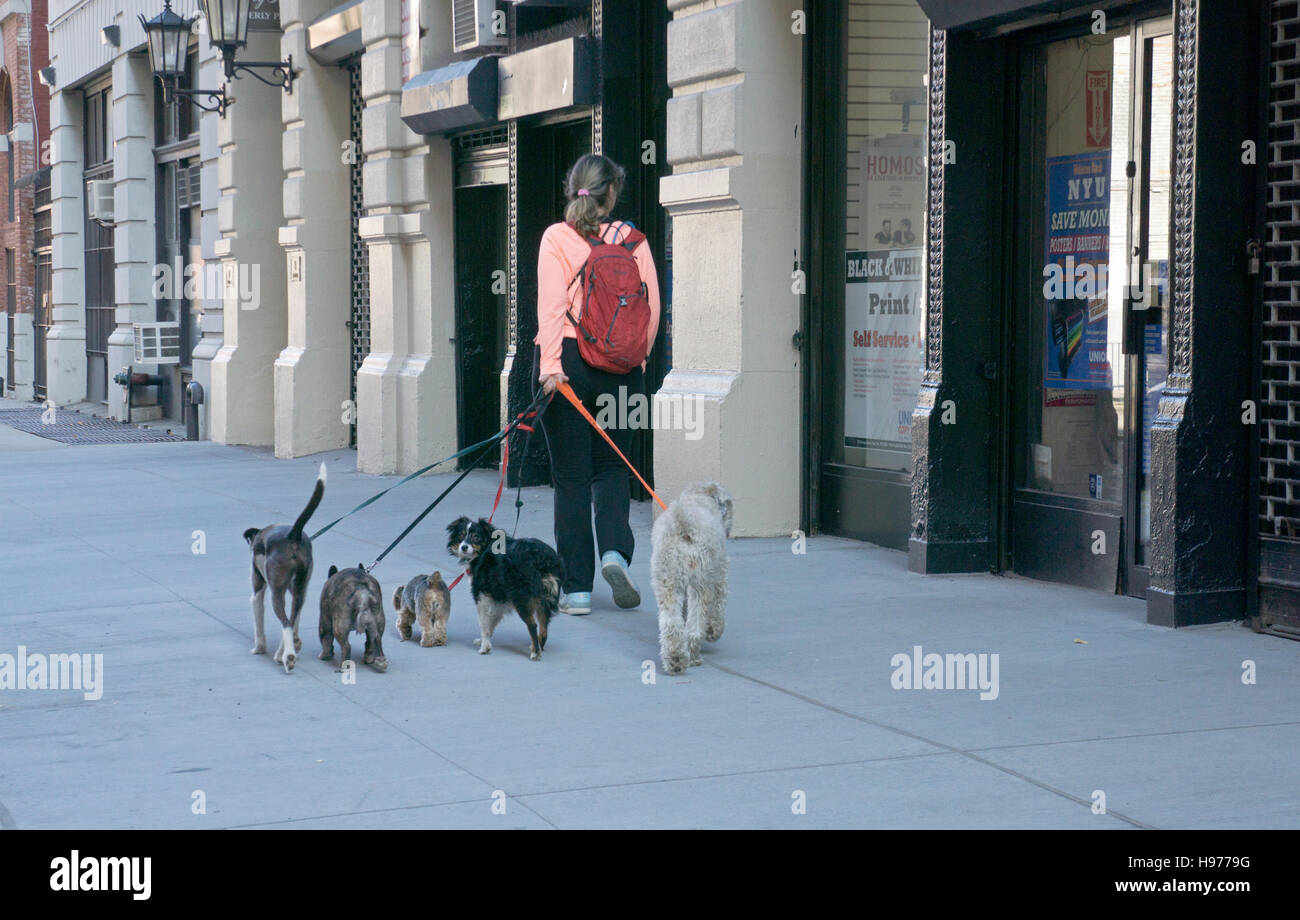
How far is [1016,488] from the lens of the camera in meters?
8.89

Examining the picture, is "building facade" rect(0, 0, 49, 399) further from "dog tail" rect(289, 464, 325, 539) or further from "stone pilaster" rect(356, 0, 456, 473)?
"dog tail" rect(289, 464, 325, 539)

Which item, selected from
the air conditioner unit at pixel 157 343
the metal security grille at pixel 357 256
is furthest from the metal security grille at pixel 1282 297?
the air conditioner unit at pixel 157 343

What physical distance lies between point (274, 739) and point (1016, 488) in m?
4.68

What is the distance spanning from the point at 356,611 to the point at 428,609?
58 centimetres

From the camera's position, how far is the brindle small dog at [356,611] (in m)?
6.71

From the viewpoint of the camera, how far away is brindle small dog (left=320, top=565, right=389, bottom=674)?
22.0 feet

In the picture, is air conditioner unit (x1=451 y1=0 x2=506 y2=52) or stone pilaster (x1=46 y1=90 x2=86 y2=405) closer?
air conditioner unit (x1=451 y1=0 x2=506 y2=52)

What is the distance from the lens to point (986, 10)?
8.23 metres

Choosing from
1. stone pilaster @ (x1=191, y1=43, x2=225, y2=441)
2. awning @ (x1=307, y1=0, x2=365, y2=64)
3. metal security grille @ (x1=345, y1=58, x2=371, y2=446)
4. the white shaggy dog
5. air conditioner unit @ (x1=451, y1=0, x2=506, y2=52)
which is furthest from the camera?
A: stone pilaster @ (x1=191, y1=43, x2=225, y2=441)

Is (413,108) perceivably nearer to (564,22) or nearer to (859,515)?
(564,22)

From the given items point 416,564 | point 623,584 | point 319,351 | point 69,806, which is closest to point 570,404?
point 623,584

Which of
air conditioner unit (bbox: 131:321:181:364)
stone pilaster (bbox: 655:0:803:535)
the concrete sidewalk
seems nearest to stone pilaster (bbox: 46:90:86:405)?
air conditioner unit (bbox: 131:321:181:364)

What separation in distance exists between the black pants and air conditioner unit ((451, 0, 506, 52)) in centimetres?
609

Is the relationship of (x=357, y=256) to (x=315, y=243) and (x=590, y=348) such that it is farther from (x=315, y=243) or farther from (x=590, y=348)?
(x=590, y=348)
